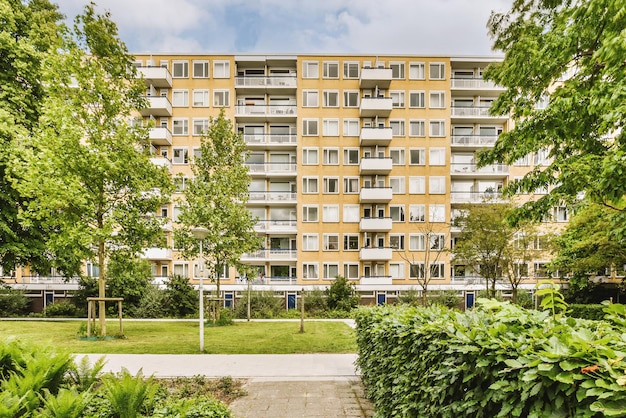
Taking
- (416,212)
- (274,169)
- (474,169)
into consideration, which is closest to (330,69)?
(274,169)

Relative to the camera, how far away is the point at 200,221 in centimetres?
1903

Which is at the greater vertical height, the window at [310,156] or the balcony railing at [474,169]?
the window at [310,156]

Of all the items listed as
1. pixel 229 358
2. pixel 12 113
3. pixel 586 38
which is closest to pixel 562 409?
pixel 586 38

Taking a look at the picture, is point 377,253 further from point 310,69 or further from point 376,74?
point 310,69

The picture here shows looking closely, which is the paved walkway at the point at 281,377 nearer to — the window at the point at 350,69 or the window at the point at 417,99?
the window at the point at 417,99

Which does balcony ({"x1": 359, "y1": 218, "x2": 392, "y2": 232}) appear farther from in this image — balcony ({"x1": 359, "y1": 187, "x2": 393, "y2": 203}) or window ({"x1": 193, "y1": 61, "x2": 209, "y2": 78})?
window ({"x1": 193, "y1": 61, "x2": 209, "y2": 78})

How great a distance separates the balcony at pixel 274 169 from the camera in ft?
113

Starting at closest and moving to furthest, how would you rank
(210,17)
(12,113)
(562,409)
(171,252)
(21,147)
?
(562,409) → (21,147) → (12,113) → (210,17) → (171,252)

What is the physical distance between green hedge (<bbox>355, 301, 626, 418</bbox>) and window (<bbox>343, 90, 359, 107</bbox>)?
32481mm

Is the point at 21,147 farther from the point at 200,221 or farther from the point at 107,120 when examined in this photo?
→ the point at 200,221

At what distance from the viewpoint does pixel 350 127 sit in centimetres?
3478

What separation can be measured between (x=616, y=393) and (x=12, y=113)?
22.7m

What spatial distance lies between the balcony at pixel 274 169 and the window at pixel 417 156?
11.2 meters

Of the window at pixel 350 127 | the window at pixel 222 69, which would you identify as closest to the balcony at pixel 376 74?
the window at pixel 350 127
